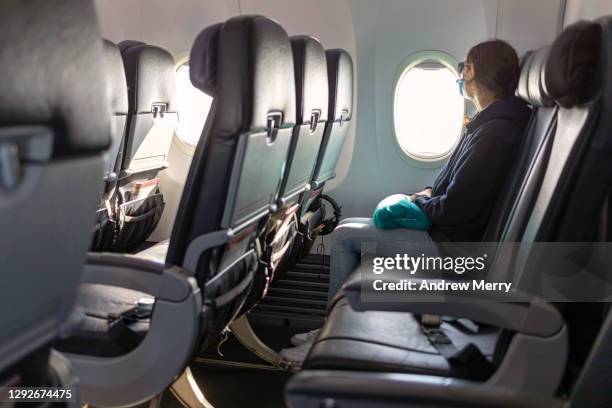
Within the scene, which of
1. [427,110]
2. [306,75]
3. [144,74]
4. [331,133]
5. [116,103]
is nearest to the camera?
[306,75]

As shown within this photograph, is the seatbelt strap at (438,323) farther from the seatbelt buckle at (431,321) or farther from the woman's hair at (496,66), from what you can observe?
the woman's hair at (496,66)

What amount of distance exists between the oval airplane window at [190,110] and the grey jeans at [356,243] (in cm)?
208

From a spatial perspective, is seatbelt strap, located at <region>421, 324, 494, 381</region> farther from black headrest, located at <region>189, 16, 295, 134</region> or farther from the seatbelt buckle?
black headrest, located at <region>189, 16, 295, 134</region>

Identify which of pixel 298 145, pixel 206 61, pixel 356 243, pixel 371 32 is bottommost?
pixel 356 243

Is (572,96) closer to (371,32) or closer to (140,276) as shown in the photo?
(140,276)

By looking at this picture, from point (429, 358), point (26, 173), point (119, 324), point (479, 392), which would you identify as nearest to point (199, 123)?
point (119, 324)

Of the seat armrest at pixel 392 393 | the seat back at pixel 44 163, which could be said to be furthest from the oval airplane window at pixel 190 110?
the seat back at pixel 44 163

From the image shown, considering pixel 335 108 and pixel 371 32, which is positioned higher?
pixel 371 32

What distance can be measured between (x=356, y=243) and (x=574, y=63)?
1556mm

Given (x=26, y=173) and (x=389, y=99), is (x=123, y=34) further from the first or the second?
(x=26, y=173)

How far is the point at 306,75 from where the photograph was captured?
266 cm

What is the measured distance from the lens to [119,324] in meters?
1.91

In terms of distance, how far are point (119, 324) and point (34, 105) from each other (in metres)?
1.30

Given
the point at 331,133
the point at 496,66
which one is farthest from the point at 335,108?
the point at 496,66
